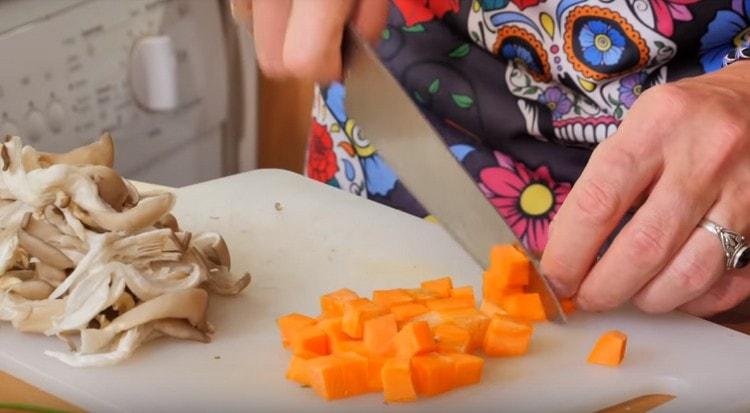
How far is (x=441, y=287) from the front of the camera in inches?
44.2

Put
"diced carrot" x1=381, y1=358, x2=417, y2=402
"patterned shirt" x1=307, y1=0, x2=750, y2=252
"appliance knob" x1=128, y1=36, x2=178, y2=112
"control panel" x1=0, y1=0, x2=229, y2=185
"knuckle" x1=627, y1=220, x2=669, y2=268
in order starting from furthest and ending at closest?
"appliance knob" x1=128, y1=36, x2=178, y2=112 → "control panel" x1=0, y1=0, x2=229, y2=185 → "patterned shirt" x1=307, y1=0, x2=750, y2=252 → "knuckle" x1=627, y1=220, x2=669, y2=268 → "diced carrot" x1=381, y1=358, x2=417, y2=402

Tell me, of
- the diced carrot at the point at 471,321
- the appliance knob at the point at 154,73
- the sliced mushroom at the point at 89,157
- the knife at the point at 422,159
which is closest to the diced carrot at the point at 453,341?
the diced carrot at the point at 471,321

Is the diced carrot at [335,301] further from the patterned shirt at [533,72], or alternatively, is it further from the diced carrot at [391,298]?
the patterned shirt at [533,72]

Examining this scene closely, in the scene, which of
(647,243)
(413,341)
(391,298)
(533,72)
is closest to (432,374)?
(413,341)

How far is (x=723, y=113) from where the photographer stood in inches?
42.9

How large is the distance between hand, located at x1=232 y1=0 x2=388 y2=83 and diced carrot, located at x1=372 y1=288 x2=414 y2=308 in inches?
7.9

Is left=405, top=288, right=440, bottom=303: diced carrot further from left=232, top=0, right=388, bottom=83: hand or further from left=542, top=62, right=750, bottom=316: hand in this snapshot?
left=232, top=0, right=388, bottom=83: hand

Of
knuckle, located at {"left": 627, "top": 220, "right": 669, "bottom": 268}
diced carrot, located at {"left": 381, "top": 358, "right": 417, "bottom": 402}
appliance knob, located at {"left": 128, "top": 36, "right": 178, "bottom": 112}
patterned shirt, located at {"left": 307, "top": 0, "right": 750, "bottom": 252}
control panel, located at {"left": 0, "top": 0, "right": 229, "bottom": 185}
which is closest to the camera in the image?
diced carrot, located at {"left": 381, "top": 358, "right": 417, "bottom": 402}

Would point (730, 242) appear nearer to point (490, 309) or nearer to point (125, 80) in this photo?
point (490, 309)

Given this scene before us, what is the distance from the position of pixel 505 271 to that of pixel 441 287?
2.6 inches

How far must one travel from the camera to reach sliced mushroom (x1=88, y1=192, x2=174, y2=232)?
3.59 ft

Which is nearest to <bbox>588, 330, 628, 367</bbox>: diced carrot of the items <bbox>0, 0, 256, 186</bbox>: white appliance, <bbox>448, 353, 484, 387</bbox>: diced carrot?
<bbox>448, 353, 484, 387</bbox>: diced carrot

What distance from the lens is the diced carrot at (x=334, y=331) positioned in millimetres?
1015

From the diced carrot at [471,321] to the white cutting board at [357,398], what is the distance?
2cm
